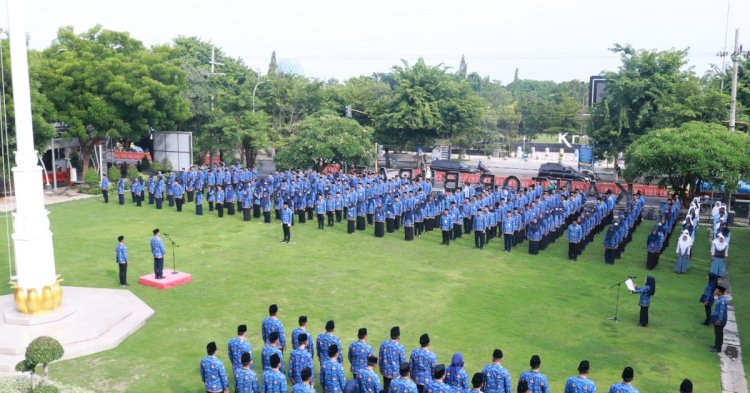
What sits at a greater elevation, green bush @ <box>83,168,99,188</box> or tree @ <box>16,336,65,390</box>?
green bush @ <box>83,168,99,188</box>

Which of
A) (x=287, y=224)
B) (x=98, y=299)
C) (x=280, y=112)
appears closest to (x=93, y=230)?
(x=287, y=224)

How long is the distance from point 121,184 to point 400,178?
35.9 ft

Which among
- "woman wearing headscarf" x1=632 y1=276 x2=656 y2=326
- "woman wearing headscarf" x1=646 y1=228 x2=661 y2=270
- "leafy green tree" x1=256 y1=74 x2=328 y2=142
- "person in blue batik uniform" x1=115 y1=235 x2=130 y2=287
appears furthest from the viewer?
"leafy green tree" x1=256 y1=74 x2=328 y2=142

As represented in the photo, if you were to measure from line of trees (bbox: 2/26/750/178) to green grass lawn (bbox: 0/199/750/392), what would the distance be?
331 inches

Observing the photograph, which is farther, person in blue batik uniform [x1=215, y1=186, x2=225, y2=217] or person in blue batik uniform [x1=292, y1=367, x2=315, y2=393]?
person in blue batik uniform [x1=215, y1=186, x2=225, y2=217]

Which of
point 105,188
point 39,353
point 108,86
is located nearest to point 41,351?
point 39,353

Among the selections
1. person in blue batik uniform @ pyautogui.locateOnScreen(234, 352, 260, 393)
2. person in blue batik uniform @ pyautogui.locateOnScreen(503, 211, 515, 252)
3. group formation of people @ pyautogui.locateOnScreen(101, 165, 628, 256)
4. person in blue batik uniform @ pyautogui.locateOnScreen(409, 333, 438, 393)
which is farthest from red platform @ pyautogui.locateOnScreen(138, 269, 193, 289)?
person in blue batik uniform @ pyautogui.locateOnScreen(503, 211, 515, 252)

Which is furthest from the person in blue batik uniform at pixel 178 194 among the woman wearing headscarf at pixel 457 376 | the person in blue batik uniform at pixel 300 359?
the woman wearing headscarf at pixel 457 376

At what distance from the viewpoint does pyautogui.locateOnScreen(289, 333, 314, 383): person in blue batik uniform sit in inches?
324

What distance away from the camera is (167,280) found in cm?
1399

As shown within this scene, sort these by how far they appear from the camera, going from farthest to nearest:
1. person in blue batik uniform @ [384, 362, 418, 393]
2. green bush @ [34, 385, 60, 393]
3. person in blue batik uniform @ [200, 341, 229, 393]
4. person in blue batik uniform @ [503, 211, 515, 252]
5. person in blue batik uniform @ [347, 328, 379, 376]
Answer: person in blue batik uniform @ [503, 211, 515, 252], person in blue batik uniform @ [347, 328, 379, 376], person in blue batik uniform @ [200, 341, 229, 393], green bush @ [34, 385, 60, 393], person in blue batik uniform @ [384, 362, 418, 393]

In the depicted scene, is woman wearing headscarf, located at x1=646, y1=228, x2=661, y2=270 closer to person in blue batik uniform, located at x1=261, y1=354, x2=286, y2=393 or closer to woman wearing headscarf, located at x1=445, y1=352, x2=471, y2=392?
woman wearing headscarf, located at x1=445, y1=352, x2=471, y2=392

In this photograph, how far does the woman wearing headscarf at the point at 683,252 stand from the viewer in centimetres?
1570

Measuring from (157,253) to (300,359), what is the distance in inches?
270
